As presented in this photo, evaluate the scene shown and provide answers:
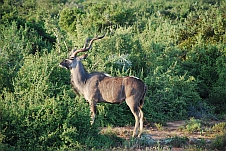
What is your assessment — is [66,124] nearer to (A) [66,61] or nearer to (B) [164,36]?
(A) [66,61]

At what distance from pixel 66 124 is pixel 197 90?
20.4 ft

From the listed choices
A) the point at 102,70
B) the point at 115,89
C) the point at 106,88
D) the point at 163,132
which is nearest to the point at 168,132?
the point at 163,132

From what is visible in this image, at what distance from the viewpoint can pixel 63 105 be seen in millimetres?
7395

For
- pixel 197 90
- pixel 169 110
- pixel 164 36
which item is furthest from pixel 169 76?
pixel 164 36

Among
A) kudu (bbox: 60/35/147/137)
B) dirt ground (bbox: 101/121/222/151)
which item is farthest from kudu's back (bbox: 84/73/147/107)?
dirt ground (bbox: 101/121/222/151)

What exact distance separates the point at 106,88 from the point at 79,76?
2.37 feet

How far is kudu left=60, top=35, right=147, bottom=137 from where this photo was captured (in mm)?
8445

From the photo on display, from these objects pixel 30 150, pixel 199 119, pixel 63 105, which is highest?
pixel 63 105

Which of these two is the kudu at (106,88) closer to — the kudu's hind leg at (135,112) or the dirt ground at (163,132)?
the kudu's hind leg at (135,112)

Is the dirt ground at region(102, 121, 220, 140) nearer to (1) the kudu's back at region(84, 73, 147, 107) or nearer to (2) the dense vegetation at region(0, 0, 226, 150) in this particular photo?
(2) the dense vegetation at region(0, 0, 226, 150)

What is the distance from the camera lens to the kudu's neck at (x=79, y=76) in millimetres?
8883

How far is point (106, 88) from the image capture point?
860 centimetres

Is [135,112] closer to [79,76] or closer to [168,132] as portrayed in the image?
[168,132]

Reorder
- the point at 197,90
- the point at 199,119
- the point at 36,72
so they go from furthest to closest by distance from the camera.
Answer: the point at 197,90 → the point at 199,119 → the point at 36,72
